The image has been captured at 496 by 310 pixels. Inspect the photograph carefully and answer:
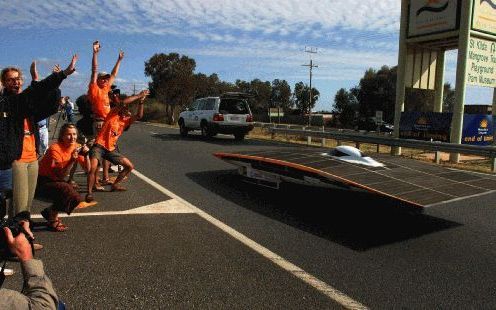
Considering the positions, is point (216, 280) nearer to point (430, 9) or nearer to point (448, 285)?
point (448, 285)

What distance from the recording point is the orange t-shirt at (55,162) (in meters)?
5.12

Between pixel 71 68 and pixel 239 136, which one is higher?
pixel 71 68

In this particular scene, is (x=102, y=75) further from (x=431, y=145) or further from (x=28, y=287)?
(x=431, y=145)

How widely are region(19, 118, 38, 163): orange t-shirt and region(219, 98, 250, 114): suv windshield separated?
14019 mm

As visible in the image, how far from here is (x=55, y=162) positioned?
5.12 meters

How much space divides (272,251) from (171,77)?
171 ft

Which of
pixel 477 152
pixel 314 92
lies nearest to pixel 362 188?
pixel 477 152

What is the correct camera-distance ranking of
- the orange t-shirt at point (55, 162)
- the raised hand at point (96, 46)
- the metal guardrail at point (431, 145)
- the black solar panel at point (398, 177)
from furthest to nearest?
the metal guardrail at point (431, 145) → the raised hand at point (96, 46) → the orange t-shirt at point (55, 162) → the black solar panel at point (398, 177)

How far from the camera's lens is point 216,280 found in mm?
3654

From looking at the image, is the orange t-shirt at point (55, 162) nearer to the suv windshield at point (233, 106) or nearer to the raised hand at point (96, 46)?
the raised hand at point (96, 46)

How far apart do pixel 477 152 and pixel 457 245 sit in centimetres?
725

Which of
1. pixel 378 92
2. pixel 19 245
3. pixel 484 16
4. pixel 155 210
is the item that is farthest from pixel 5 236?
pixel 378 92

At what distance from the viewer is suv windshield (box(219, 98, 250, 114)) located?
18391 mm

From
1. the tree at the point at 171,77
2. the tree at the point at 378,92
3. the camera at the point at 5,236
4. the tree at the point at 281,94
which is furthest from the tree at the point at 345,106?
the camera at the point at 5,236
